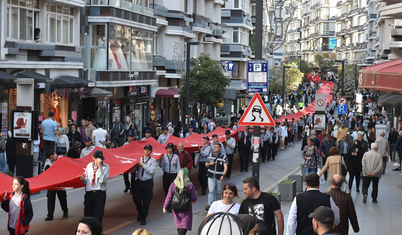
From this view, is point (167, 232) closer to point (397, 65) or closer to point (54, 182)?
point (54, 182)

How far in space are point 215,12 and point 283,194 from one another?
1503 inches

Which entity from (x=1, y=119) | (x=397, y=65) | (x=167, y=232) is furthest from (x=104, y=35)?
(x=397, y=65)

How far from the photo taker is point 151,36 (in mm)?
37562

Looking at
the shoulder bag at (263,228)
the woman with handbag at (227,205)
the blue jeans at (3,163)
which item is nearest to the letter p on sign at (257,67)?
the woman with handbag at (227,205)

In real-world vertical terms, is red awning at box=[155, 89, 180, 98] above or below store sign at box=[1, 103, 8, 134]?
above

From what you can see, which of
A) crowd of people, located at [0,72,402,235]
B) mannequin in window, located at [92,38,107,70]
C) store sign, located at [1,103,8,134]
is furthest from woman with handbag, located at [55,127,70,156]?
mannequin in window, located at [92,38,107,70]

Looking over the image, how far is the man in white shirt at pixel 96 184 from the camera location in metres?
12.1

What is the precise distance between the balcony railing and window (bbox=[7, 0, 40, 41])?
5314 millimetres

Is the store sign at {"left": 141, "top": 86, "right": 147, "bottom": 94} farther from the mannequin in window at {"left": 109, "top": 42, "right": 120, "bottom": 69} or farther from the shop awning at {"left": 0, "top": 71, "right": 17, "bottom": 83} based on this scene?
the shop awning at {"left": 0, "top": 71, "right": 17, "bottom": 83}

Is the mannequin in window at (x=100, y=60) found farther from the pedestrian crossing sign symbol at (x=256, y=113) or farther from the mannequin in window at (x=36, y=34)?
the pedestrian crossing sign symbol at (x=256, y=113)

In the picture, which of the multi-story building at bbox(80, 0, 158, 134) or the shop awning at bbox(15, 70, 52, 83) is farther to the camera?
the multi-story building at bbox(80, 0, 158, 134)

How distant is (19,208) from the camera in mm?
10320

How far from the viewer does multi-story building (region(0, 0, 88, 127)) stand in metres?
23.8

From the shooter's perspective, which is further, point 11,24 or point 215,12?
point 215,12
